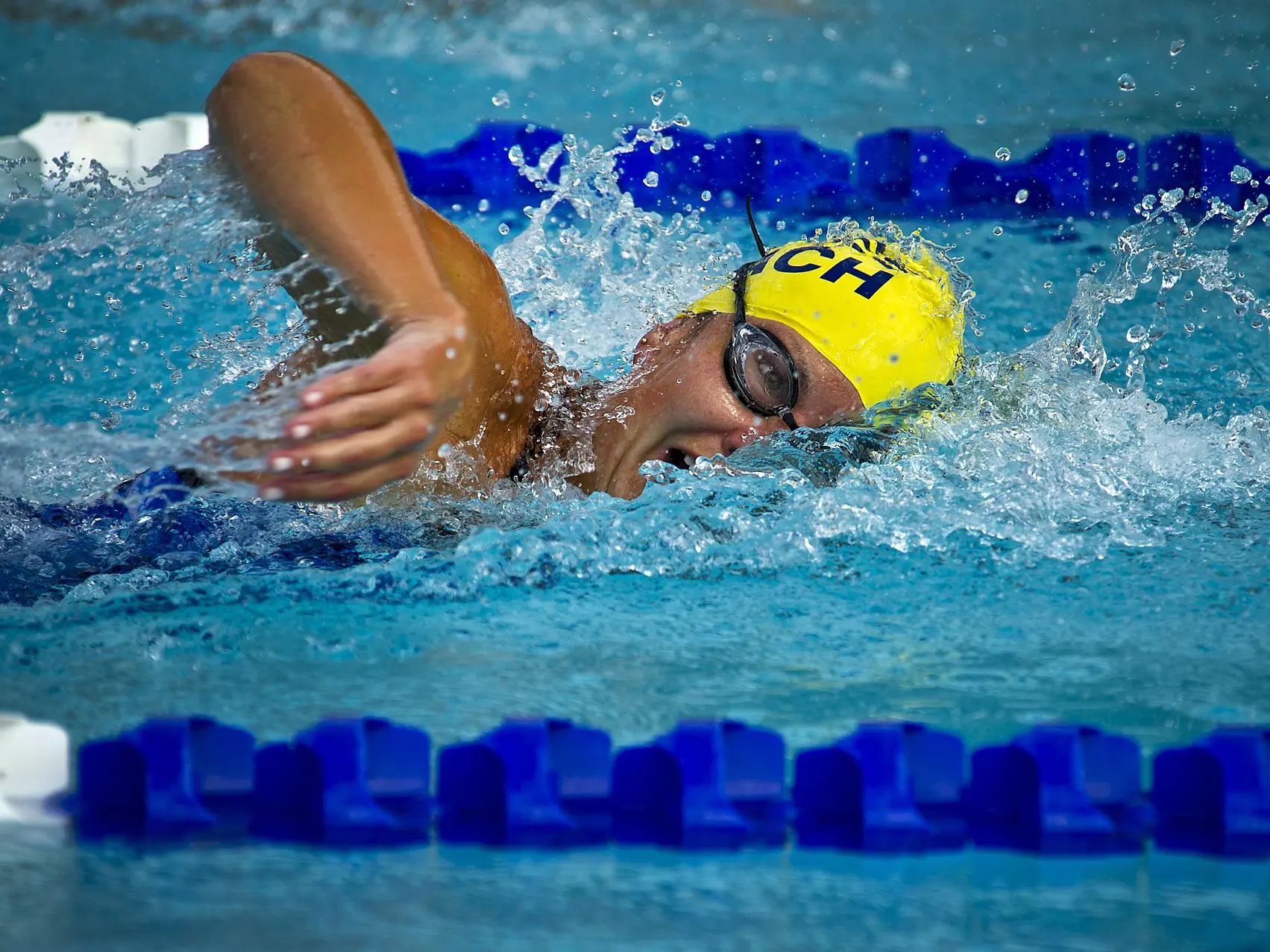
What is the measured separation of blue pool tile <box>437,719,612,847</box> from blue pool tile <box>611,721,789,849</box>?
3 cm

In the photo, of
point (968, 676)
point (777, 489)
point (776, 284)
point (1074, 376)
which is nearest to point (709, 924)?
point (968, 676)

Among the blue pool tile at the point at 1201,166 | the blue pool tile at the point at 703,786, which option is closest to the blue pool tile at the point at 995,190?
the blue pool tile at the point at 1201,166

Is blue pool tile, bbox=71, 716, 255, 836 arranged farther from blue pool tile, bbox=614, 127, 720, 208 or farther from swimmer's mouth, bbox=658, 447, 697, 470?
blue pool tile, bbox=614, 127, 720, 208

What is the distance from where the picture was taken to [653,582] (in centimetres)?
189

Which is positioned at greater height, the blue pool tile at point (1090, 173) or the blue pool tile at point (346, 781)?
the blue pool tile at point (1090, 173)

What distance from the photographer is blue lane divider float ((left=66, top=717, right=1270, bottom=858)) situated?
4.37 feet

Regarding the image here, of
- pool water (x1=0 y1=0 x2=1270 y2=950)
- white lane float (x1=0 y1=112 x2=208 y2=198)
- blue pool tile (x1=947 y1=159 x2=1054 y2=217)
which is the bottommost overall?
pool water (x1=0 y1=0 x2=1270 y2=950)

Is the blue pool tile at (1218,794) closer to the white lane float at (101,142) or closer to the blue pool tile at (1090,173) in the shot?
the blue pool tile at (1090,173)

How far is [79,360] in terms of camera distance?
2979 millimetres

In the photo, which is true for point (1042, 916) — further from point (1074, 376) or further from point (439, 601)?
point (1074, 376)

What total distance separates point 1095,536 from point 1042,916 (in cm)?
92

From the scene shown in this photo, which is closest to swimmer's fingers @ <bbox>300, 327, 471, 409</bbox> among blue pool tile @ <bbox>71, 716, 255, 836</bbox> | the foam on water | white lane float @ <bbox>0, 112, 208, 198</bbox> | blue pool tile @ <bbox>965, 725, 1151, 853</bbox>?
the foam on water

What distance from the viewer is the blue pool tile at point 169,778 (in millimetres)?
1334

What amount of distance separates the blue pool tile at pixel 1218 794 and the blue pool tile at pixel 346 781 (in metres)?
0.76
